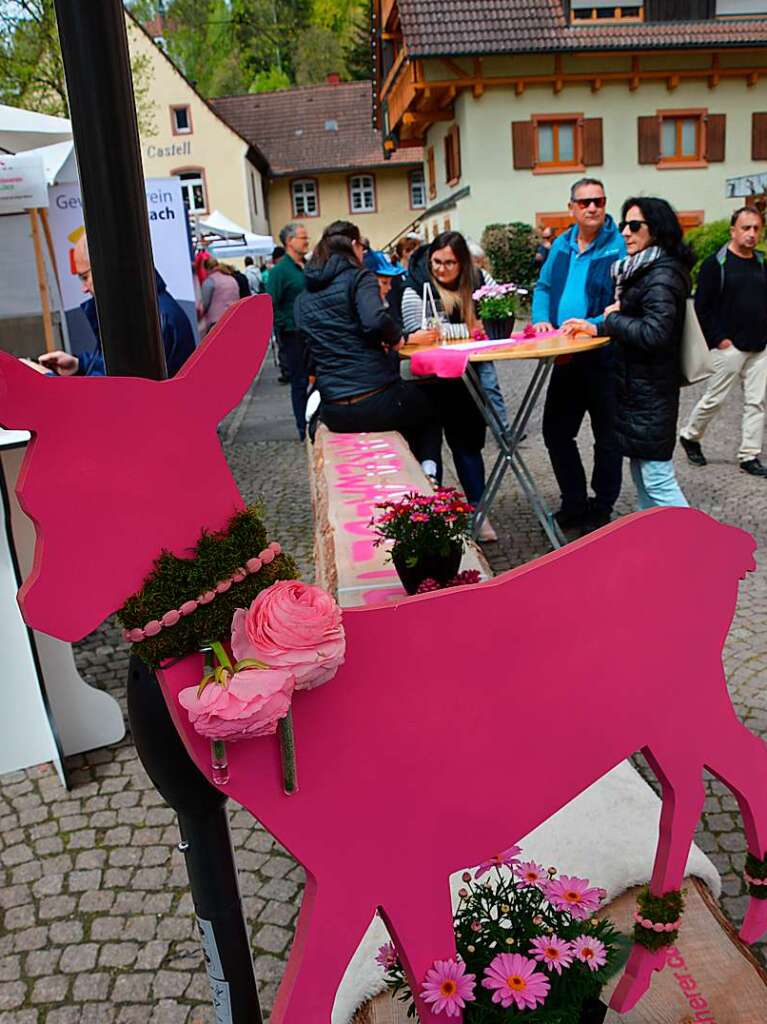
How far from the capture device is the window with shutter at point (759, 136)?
2197cm

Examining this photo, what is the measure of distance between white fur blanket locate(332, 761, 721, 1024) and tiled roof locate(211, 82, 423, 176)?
123ft

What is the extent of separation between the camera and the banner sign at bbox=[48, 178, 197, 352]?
735cm

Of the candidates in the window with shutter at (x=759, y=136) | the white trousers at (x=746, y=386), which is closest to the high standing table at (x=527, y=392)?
the white trousers at (x=746, y=386)

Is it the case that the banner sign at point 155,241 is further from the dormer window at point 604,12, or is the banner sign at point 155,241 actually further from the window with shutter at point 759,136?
the window with shutter at point 759,136

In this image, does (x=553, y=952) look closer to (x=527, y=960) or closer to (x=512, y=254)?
(x=527, y=960)

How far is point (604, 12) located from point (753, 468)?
774 inches

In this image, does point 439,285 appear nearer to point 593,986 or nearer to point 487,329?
point 487,329

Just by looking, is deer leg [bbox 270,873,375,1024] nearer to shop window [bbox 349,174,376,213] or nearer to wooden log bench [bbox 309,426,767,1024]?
wooden log bench [bbox 309,426,767,1024]

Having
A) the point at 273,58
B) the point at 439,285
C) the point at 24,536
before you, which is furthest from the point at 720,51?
the point at 273,58

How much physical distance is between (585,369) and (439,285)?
1.16 metres

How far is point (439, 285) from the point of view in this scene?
554 cm

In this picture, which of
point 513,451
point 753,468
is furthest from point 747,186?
point 513,451

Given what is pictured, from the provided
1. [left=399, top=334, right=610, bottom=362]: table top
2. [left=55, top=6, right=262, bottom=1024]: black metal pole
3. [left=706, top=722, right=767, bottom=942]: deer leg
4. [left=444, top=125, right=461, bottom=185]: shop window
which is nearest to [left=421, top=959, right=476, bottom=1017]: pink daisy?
[left=55, top=6, right=262, bottom=1024]: black metal pole

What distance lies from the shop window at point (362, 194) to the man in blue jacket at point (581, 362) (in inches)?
1364
